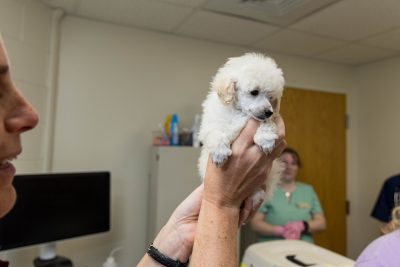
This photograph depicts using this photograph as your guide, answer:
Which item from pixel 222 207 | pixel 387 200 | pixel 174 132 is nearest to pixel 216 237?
pixel 222 207

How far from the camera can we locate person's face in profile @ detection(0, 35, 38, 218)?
1.62 feet

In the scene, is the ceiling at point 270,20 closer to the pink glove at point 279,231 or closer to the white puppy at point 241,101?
the white puppy at point 241,101

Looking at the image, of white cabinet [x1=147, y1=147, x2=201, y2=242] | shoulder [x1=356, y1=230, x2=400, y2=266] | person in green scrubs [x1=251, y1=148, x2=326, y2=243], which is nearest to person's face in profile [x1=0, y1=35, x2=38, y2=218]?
shoulder [x1=356, y1=230, x2=400, y2=266]

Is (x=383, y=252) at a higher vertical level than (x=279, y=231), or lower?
higher

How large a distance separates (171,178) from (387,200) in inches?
71.1

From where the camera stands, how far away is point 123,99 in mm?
2396

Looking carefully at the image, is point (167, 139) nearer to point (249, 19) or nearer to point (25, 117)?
point (249, 19)

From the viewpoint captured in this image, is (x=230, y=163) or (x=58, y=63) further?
(x=58, y=63)

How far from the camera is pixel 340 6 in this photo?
1.91 metres

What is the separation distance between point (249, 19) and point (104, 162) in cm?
141

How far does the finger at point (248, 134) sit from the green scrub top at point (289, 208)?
1.58 m

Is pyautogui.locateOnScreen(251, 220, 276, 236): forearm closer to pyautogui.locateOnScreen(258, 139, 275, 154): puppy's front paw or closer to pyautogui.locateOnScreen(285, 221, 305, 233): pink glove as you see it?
pyautogui.locateOnScreen(285, 221, 305, 233): pink glove

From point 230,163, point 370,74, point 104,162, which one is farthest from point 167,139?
point 370,74

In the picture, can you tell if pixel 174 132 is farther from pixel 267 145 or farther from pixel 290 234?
pixel 267 145
